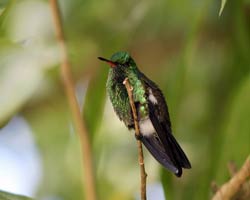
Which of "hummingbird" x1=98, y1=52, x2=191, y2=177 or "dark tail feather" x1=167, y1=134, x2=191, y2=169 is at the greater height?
"hummingbird" x1=98, y1=52, x2=191, y2=177

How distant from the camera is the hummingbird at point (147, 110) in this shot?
2.13 ft

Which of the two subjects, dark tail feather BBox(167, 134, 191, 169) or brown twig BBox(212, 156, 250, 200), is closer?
dark tail feather BBox(167, 134, 191, 169)

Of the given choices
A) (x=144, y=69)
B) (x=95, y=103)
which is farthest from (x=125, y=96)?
(x=144, y=69)

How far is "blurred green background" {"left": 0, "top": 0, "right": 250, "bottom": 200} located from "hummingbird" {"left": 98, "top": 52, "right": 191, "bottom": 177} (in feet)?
1.35

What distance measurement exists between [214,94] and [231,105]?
117mm

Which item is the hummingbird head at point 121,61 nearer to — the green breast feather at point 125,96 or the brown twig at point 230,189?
the green breast feather at point 125,96

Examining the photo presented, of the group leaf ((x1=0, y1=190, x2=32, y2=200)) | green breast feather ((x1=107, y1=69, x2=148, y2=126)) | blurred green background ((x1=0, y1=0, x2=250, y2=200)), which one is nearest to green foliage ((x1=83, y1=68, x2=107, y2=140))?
blurred green background ((x1=0, y1=0, x2=250, y2=200))

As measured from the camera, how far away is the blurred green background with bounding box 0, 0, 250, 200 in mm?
1271

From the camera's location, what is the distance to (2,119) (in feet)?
3.68

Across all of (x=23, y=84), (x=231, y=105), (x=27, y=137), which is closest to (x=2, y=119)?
(x=23, y=84)

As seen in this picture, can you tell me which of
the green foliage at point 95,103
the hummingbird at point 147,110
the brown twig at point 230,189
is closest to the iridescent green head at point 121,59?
the hummingbird at point 147,110

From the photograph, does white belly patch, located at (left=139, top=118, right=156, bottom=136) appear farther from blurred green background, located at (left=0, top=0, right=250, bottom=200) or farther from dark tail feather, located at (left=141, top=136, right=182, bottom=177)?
blurred green background, located at (left=0, top=0, right=250, bottom=200)

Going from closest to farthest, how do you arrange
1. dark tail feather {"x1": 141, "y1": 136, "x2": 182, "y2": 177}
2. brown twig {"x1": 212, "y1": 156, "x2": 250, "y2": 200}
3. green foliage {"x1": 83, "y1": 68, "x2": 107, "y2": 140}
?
dark tail feather {"x1": 141, "y1": 136, "x2": 182, "y2": 177} → brown twig {"x1": 212, "y1": 156, "x2": 250, "y2": 200} → green foliage {"x1": 83, "y1": 68, "x2": 107, "y2": 140}

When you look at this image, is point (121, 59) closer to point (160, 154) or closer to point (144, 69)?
point (160, 154)
